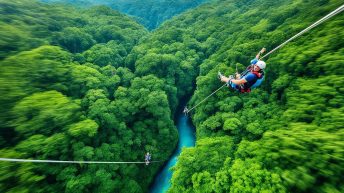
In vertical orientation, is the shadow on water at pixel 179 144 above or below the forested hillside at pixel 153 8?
below

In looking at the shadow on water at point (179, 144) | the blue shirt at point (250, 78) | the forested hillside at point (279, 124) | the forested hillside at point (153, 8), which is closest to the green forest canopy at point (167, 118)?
the forested hillside at point (279, 124)

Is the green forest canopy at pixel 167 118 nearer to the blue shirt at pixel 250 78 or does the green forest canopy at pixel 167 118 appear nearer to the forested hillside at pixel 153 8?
the blue shirt at pixel 250 78

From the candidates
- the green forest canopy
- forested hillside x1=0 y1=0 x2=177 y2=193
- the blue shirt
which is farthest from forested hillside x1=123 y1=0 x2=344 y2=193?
forested hillside x1=0 y1=0 x2=177 y2=193

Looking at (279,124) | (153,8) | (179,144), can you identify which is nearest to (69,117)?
(179,144)

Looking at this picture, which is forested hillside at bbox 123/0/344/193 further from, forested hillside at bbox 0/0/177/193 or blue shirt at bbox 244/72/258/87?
forested hillside at bbox 0/0/177/193

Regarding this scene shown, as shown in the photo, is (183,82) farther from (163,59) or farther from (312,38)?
(312,38)

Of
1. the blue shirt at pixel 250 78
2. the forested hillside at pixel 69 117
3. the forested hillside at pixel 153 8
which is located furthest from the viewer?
the forested hillside at pixel 153 8
